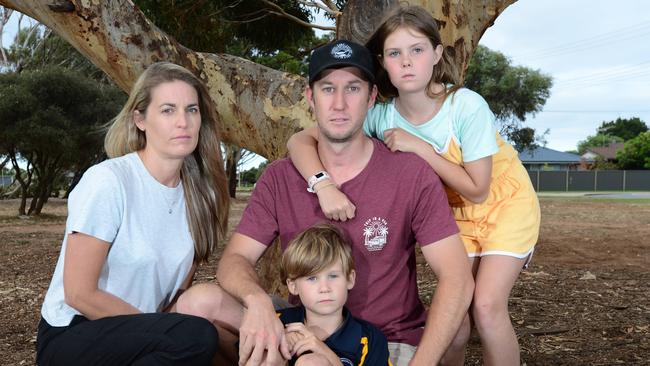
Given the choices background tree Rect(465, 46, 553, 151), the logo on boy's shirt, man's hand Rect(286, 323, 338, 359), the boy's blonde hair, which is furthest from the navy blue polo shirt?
background tree Rect(465, 46, 553, 151)

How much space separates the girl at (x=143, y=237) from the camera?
254 cm

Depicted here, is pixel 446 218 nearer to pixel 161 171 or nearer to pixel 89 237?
pixel 161 171

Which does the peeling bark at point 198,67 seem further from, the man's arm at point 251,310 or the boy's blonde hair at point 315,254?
the boy's blonde hair at point 315,254

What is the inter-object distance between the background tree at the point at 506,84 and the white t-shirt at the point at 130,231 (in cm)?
3451

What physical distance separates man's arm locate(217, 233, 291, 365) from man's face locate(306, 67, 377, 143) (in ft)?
1.98

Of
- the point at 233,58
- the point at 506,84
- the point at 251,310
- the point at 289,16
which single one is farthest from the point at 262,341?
the point at 506,84

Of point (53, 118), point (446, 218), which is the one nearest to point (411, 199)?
point (446, 218)

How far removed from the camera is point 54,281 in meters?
2.74

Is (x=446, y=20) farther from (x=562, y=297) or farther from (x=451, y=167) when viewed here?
(x=562, y=297)

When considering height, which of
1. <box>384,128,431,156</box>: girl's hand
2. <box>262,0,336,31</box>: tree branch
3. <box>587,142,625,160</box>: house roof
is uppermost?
<box>587,142,625,160</box>: house roof

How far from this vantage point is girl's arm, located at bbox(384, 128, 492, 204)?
9.38 feet

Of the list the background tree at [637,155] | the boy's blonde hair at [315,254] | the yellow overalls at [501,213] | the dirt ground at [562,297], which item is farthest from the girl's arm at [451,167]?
the background tree at [637,155]

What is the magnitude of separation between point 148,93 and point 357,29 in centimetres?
244

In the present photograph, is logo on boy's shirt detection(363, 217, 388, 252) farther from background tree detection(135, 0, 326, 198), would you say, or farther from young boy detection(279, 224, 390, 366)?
background tree detection(135, 0, 326, 198)
